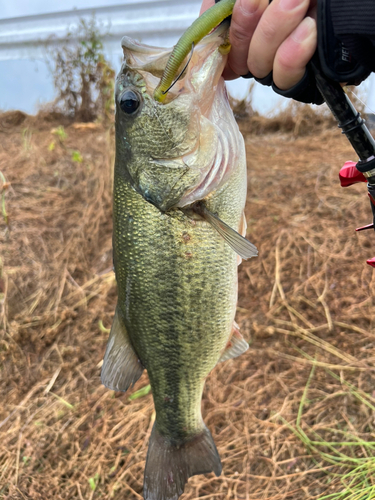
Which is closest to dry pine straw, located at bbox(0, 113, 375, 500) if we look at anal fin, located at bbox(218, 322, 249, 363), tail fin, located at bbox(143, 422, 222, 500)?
tail fin, located at bbox(143, 422, 222, 500)

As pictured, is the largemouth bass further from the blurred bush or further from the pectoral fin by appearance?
the blurred bush

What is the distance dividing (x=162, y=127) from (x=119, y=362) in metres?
0.96

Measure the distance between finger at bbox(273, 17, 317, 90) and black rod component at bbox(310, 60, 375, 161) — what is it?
0.13 feet

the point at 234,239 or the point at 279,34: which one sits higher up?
the point at 279,34

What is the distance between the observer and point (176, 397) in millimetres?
1532

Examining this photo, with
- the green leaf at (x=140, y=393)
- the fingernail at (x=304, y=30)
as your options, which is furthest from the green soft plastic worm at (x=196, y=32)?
the green leaf at (x=140, y=393)

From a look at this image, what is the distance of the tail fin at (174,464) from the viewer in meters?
1.54

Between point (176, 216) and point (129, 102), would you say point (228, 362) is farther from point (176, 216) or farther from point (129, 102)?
point (129, 102)

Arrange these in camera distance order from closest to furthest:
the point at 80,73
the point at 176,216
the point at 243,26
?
the point at 243,26, the point at 176,216, the point at 80,73

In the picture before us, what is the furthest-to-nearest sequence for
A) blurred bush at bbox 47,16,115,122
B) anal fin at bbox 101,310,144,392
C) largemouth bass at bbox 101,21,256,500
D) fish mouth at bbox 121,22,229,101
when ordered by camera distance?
blurred bush at bbox 47,16,115,122 < anal fin at bbox 101,310,144,392 < largemouth bass at bbox 101,21,256,500 < fish mouth at bbox 121,22,229,101

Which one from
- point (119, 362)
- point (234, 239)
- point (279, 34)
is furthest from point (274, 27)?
point (119, 362)

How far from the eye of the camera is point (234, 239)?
47.4 inches

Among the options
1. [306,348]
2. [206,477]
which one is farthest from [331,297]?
[206,477]

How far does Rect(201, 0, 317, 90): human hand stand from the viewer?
38.2 inches
